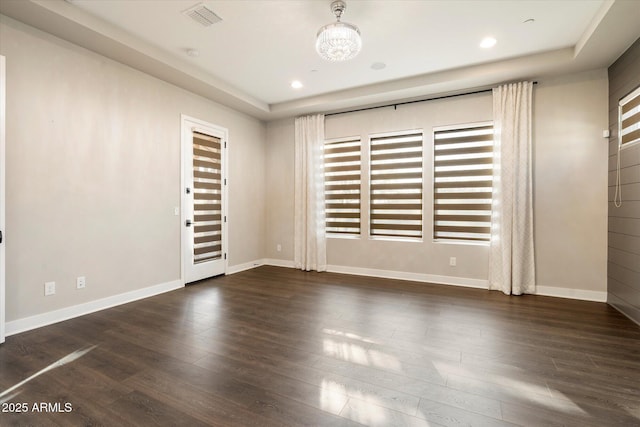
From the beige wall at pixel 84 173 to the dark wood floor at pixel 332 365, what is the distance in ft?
1.90

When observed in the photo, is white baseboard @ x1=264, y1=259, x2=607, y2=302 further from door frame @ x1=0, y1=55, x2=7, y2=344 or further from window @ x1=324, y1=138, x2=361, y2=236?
door frame @ x1=0, y1=55, x2=7, y2=344

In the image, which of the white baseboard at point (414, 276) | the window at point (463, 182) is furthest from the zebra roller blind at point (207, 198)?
the window at point (463, 182)

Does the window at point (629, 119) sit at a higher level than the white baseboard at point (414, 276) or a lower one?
higher

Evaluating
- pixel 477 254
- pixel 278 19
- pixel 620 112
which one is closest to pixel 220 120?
pixel 278 19

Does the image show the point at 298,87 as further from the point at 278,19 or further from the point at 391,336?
the point at 391,336

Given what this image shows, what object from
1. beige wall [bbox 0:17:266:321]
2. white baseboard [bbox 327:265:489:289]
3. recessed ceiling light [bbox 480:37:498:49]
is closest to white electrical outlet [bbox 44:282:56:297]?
beige wall [bbox 0:17:266:321]

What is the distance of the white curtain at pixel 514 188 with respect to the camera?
169 inches

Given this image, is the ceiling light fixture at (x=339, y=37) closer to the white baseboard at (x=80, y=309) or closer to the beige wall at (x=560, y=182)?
the beige wall at (x=560, y=182)

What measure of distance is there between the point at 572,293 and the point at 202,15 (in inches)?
225

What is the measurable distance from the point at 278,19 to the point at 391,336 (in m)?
3.43

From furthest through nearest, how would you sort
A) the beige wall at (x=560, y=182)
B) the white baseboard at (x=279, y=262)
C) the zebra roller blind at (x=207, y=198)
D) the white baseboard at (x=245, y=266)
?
1. the white baseboard at (x=279, y=262)
2. the white baseboard at (x=245, y=266)
3. the zebra roller blind at (x=207, y=198)
4. the beige wall at (x=560, y=182)

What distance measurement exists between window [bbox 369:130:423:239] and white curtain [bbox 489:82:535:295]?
119 cm

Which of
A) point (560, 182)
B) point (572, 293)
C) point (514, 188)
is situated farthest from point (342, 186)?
point (572, 293)

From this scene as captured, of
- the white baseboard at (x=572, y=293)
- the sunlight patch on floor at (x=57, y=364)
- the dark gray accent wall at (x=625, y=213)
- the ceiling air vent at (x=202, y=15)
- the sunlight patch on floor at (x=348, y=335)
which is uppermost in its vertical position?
the ceiling air vent at (x=202, y=15)
